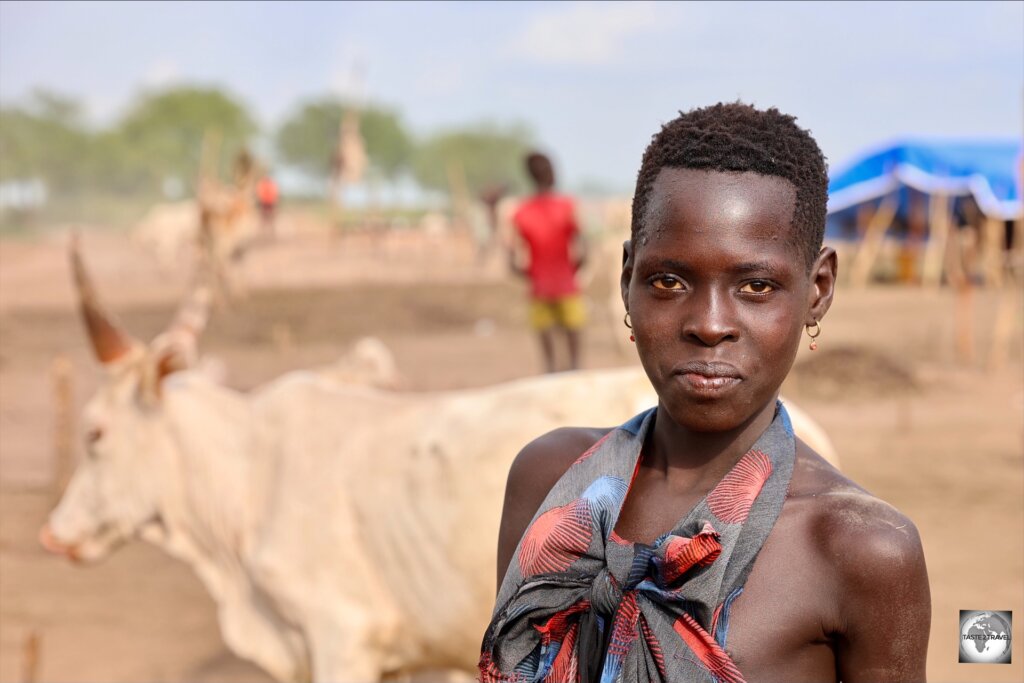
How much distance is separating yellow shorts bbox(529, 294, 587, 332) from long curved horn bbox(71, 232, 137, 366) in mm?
3770

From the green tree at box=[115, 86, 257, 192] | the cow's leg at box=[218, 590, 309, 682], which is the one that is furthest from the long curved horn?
the green tree at box=[115, 86, 257, 192]

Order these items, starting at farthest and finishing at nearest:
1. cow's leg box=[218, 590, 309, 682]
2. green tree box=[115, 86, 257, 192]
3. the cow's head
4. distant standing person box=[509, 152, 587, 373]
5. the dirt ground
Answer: green tree box=[115, 86, 257, 192] → distant standing person box=[509, 152, 587, 373] → the dirt ground → the cow's head → cow's leg box=[218, 590, 309, 682]

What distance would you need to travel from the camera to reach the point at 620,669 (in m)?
1.28

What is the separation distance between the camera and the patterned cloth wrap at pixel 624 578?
127 centimetres

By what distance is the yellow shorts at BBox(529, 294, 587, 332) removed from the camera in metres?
7.28

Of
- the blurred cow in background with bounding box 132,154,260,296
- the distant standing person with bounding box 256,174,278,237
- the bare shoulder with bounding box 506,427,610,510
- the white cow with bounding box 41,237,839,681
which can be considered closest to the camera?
the bare shoulder with bounding box 506,427,610,510

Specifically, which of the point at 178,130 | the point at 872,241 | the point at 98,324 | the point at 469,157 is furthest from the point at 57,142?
the point at 98,324

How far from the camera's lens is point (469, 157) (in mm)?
63562

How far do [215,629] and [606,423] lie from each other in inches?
98.9

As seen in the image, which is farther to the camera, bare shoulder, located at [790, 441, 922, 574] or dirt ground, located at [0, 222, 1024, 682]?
dirt ground, located at [0, 222, 1024, 682]

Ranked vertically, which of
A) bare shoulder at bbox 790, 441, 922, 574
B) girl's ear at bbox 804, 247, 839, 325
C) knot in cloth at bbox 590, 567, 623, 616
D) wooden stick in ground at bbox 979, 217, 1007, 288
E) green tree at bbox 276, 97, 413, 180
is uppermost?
green tree at bbox 276, 97, 413, 180

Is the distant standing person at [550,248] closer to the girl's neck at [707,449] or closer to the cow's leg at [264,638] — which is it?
the cow's leg at [264,638]

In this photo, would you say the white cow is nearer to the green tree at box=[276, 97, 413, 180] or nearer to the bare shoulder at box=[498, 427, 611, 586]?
the bare shoulder at box=[498, 427, 611, 586]

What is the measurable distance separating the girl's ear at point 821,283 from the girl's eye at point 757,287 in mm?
93
